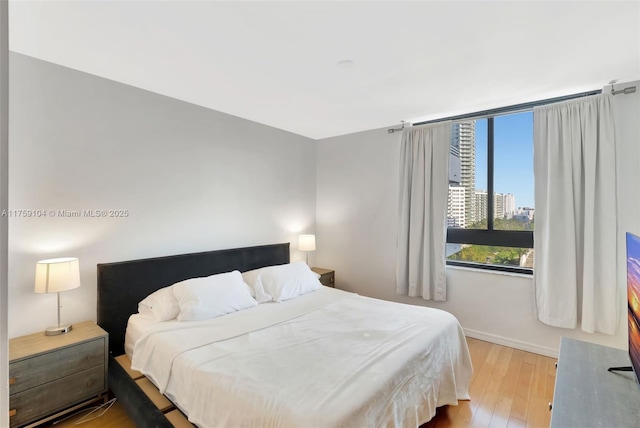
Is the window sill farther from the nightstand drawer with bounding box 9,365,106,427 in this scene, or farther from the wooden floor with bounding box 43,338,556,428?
the nightstand drawer with bounding box 9,365,106,427

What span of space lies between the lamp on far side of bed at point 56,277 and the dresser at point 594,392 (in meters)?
2.81

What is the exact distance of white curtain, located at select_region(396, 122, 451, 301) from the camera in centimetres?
327

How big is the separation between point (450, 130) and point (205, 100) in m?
2.66

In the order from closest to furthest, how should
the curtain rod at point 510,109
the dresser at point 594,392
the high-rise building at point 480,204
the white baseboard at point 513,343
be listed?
1. the dresser at point 594,392
2. the curtain rod at point 510,109
3. the white baseboard at point 513,343
4. the high-rise building at point 480,204

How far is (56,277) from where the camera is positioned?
1.92 metres

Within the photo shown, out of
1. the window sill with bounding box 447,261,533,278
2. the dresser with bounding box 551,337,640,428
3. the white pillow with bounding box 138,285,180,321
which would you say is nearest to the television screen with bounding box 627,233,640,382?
the dresser with bounding box 551,337,640,428

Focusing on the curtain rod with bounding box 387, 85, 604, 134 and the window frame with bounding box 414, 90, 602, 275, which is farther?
the window frame with bounding box 414, 90, 602, 275

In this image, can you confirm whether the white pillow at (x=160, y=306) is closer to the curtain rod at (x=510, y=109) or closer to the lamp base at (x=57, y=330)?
the lamp base at (x=57, y=330)

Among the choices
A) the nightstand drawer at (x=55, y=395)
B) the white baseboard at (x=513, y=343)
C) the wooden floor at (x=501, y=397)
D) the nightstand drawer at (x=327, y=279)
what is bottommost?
the wooden floor at (x=501, y=397)

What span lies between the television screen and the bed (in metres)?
0.93

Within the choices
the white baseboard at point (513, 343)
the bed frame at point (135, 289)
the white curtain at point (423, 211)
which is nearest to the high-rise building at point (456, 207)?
the white curtain at point (423, 211)

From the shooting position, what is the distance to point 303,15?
1.60 metres

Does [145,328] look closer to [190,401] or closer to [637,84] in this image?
[190,401]

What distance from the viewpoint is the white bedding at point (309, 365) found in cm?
131
